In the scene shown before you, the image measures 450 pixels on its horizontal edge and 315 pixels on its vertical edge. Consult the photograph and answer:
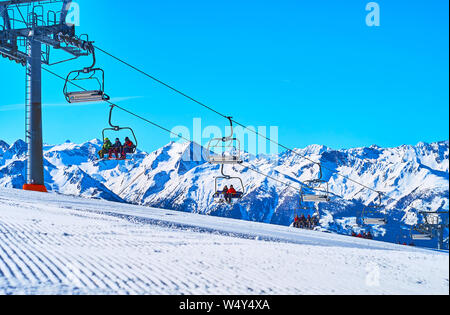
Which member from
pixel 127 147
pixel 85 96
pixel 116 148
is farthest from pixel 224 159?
pixel 85 96

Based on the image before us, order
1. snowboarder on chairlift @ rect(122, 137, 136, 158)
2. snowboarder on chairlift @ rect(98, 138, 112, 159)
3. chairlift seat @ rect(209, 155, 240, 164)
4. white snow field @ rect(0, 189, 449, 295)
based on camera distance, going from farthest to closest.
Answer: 1. snowboarder on chairlift @ rect(98, 138, 112, 159)
2. snowboarder on chairlift @ rect(122, 137, 136, 158)
3. chairlift seat @ rect(209, 155, 240, 164)
4. white snow field @ rect(0, 189, 449, 295)

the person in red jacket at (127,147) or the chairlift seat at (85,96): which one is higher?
the chairlift seat at (85,96)

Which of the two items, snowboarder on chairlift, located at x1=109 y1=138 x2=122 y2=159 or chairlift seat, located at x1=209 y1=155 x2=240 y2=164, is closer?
chairlift seat, located at x1=209 y1=155 x2=240 y2=164

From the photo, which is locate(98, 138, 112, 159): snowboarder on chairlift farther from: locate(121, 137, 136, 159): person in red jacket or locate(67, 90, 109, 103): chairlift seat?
locate(67, 90, 109, 103): chairlift seat

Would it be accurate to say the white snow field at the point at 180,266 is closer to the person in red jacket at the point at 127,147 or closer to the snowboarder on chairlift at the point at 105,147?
the person in red jacket at the point at 127,147

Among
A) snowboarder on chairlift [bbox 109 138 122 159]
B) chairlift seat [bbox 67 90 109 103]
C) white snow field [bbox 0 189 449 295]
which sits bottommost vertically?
white snow field [bbox 0 189 449 295]

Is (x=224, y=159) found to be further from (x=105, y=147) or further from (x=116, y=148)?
(x=105, y=147)

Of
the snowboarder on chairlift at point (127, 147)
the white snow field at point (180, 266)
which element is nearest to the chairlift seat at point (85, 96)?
the snowboarder on chairlift at point (127, 147)

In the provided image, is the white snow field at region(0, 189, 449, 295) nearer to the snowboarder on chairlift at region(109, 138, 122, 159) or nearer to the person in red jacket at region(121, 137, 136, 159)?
the person in red jacket at region(121, 137, 136, 159)

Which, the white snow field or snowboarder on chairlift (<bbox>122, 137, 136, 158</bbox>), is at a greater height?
snowboarder on chairlift (<bbox>122, 137, 136, 158</bbox>)

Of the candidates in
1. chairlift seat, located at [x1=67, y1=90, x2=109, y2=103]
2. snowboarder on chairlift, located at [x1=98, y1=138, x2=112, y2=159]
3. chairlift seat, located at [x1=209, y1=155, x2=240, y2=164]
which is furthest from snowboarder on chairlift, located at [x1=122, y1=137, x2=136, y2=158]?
chairlift seat, located at [x1=67, y1=90, x2=109, y2=103]

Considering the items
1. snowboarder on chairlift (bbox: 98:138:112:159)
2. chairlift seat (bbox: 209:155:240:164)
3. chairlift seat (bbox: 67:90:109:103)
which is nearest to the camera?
chairlift seat (bbox: 67:90:109:103)
